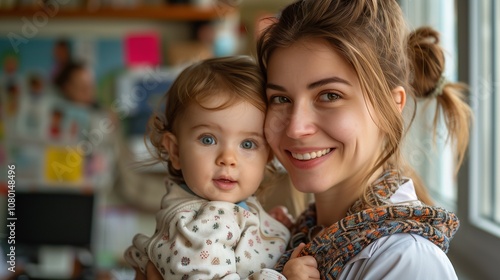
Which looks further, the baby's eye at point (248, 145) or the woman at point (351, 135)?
the baby's eye at point (248, 145)

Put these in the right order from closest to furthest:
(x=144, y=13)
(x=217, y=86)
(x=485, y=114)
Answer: (x=217, y=86)
(x=485, y=114)
(x=144, y=13)

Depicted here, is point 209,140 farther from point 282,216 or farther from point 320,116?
point 282,216

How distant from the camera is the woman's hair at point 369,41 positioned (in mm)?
1066

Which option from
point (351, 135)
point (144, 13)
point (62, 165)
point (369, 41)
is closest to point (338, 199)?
point (351, 135)

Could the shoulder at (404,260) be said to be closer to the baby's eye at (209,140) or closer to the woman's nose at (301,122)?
the woman's nose at (301,122)

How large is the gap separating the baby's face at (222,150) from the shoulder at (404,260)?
0.29m

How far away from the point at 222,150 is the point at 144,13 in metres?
2.90

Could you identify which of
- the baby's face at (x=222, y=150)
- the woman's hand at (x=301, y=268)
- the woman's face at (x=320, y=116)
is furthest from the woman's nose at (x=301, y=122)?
the woman's hand at (x=301, y=268)

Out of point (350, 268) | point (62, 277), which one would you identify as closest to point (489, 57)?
point (350, 268)

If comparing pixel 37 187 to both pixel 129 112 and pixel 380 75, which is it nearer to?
pixel 129 112

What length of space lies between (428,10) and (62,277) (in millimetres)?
2335

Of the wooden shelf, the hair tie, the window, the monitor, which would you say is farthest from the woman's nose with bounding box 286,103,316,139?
the wooden shelf

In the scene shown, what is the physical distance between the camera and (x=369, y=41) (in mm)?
1092

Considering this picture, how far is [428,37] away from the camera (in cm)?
127
